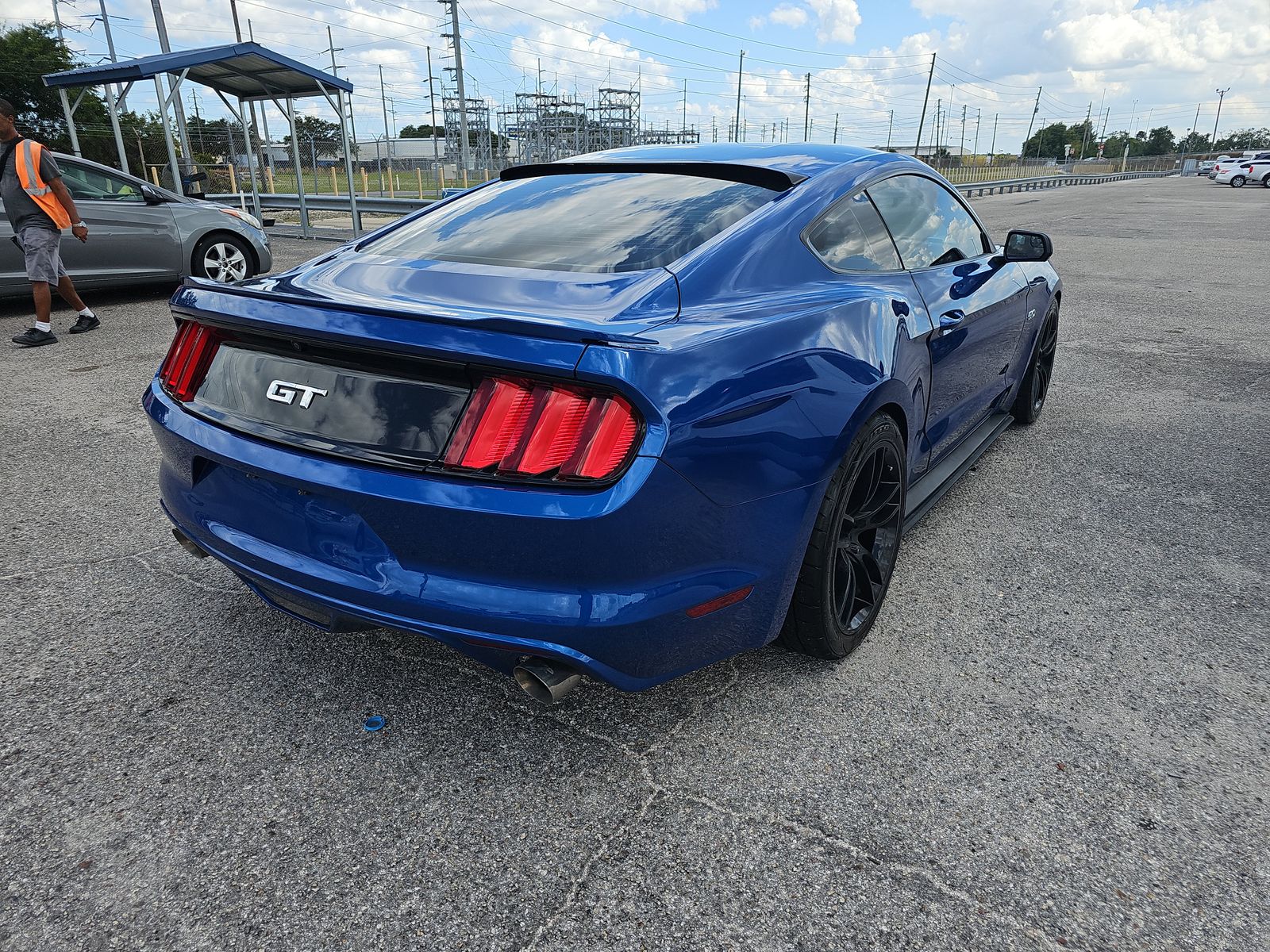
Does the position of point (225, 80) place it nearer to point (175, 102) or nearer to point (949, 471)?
point (175, 102)

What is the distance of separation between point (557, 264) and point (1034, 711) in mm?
1785

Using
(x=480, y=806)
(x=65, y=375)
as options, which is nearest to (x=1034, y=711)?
(x=480, y=806)

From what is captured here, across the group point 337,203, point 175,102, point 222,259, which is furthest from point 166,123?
point 222,259

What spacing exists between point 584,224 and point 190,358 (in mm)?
1172

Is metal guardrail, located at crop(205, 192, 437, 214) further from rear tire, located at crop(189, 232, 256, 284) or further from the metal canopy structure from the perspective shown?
rear tire, located at crop(189, 232, 256, 284)

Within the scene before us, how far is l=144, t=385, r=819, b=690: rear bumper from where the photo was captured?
5.82ft

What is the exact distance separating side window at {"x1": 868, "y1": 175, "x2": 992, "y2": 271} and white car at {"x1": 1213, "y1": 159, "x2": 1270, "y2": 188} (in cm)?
5207

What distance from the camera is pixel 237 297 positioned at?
221 cm

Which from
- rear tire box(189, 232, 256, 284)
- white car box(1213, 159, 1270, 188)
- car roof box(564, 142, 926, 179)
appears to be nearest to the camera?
car roof box(564, 142, 926, 179)

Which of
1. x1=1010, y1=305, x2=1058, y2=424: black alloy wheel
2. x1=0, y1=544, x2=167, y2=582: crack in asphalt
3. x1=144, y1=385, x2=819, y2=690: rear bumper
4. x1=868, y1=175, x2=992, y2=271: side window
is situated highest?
x1=868, y1=175, x2=992, y2=271: side window

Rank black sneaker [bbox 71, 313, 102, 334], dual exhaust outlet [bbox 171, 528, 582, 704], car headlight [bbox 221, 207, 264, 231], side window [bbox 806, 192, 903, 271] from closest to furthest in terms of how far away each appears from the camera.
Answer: dual exhaust outlet [bbox 171, 528, 582, 704]
side window [bbox 806, 192, 903, 271]
black sneaker [bbox 71, 313, 102, 334]
car headlight [bbox 221, 207, 264, 231]

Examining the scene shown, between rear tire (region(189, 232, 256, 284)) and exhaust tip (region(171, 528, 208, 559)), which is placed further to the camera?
rear tire (region(189, 232, 256, 284))

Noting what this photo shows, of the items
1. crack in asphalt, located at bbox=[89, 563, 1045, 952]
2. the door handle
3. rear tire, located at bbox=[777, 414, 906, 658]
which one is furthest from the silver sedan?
rear tire, located at bbox=[777, 414, 906, 658]

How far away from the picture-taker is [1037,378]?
492 cm
